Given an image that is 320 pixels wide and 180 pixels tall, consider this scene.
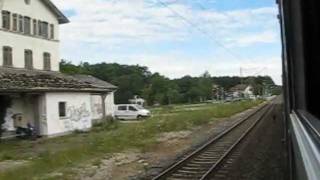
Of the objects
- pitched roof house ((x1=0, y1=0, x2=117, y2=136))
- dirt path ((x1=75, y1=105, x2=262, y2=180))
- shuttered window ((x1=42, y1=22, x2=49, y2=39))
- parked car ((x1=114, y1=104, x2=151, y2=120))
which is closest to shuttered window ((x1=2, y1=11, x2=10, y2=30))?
pitched roof house ((x1=0, y1=0, x2=117, y2=136))

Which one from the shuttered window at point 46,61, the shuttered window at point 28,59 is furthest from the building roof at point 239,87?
the shuttered window at point 28,59

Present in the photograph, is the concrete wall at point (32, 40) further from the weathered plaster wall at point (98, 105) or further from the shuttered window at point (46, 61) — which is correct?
the weathered plaster wall at point (98, 105)

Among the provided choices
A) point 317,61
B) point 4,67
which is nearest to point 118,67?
point 4,67

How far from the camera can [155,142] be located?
77.5 feet

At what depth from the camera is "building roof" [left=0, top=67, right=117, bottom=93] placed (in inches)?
1062

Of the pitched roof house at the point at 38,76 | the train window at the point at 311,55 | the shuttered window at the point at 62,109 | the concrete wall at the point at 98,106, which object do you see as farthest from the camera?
the concrete wall at the point at 98,106

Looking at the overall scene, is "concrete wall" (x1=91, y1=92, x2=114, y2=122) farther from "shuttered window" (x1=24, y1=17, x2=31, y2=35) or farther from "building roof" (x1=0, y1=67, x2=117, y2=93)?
"shuttered window" (x1=24, y1=17, x2=31, y2=35)

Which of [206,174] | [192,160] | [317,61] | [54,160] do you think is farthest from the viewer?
[54,160]

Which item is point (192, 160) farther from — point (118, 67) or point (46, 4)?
point (118, 67)

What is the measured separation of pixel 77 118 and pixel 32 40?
17.3 feet

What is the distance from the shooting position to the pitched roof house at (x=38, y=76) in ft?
95.3

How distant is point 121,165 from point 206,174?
4.26 metres

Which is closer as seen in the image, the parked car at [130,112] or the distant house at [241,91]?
the parked car at [130,112]

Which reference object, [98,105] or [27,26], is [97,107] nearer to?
[98,105]
